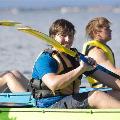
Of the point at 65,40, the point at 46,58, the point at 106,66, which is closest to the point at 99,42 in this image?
the point at 106,66

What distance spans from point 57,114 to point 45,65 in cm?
45

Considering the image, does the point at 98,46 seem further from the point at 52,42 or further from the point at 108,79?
the point at 52,42

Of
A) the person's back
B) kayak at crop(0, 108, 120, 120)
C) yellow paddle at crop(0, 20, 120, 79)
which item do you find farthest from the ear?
kayak at crop(0, 108, 120, 120)

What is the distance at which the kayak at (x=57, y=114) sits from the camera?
585 centimetres

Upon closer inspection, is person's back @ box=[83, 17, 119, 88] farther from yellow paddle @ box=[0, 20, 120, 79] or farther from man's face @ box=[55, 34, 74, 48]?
man's face @ box=[55, 34, 74, 48]

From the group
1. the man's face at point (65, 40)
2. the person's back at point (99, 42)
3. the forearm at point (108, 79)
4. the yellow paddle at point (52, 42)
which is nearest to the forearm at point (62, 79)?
the yellow paddle at point (52, 42)

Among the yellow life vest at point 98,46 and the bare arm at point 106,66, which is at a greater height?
the yellow life vest at point 98,46

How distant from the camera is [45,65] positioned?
6.10m

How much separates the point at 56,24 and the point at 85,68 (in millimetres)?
548

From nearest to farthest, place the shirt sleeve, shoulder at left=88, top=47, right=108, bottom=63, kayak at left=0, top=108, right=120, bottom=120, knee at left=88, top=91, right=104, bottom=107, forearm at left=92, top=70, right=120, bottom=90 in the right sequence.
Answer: kayak at left=0, top=108, right=120, bottom=120 < knee at left=88, top=91, right=104, bottom=107 < the shirt sleeve < forearm at left=92, top=70, right=120, bottom=90 < shoulder at left=88, top=47, right=108, bottom=63

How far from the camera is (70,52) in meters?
6.20

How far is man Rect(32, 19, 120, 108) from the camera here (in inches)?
235

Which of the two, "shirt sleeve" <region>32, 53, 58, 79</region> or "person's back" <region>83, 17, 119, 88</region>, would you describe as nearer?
"shirt sleeve" <region>32, 53, 58, 79</region>

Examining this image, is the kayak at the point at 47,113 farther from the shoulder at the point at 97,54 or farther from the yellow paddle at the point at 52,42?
the shoulder at the point at 97,54
